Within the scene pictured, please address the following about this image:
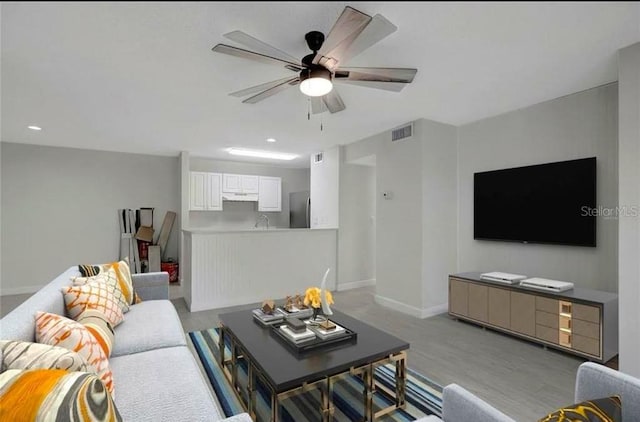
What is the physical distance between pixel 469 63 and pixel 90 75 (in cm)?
299

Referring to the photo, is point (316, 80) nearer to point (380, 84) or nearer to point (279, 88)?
point (279, 88)

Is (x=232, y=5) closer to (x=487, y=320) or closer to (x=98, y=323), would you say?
(x=98, y=323)

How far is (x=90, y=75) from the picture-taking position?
2.46 m

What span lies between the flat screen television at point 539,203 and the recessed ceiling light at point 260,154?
11.2ft

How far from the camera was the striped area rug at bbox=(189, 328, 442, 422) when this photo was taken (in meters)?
1.88

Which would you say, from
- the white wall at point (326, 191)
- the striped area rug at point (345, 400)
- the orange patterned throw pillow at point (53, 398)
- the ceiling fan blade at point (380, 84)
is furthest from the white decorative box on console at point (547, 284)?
the orange patterned throw pillow at point (53, 398)

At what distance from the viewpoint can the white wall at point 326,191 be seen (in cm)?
520

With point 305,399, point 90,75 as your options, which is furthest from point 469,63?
point 90,75

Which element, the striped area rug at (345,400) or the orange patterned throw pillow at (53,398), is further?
the striped area rug at (345,400)

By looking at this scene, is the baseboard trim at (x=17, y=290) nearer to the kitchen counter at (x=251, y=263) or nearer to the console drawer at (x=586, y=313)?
the kitchen counter at (x=251, y=263)

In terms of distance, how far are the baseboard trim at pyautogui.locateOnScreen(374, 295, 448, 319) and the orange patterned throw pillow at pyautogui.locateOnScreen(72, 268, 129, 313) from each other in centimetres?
A: 307

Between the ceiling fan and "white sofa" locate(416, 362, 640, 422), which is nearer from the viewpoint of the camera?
"white sofa" locate(416, 362, 640, 422)

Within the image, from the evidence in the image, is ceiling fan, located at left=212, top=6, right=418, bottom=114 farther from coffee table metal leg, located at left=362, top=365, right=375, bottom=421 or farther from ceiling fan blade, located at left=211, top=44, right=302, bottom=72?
coffee table metal leg, located at left=362, top=365, right=375, bottom=421

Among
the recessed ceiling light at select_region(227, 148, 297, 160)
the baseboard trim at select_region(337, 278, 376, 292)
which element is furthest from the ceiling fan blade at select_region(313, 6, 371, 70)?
the baseboard trim at select_region(337, 278, 376, 292)
